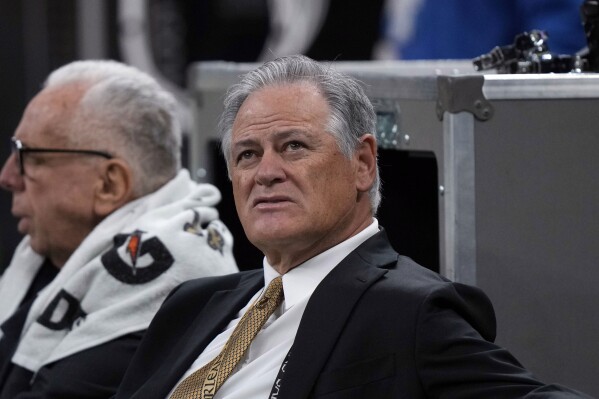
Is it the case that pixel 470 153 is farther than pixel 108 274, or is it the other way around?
pixel 108 274

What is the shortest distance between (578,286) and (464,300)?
46 centimetres

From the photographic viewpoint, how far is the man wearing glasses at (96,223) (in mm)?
2924

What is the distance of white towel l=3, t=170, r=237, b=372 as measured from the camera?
288 cm

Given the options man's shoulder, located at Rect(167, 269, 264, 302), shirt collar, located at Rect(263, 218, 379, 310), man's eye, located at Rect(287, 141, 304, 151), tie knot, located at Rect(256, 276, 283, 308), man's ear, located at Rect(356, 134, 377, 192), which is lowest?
man's shoulder, located at Rect(167, 269, 264, 302)

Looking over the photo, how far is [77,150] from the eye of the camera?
311cm

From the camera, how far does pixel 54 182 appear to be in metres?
3.12

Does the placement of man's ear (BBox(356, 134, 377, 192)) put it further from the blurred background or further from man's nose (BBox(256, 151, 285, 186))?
the blurred background

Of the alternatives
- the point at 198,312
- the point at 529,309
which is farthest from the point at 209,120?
the point at 529,309

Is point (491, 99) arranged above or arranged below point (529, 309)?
above

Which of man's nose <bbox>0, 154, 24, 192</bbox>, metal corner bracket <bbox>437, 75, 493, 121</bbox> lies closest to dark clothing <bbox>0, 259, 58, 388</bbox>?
man's nose <bbox>0, 154, 24, 192</bbox>

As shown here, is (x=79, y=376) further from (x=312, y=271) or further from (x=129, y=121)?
(x=312, y=271)

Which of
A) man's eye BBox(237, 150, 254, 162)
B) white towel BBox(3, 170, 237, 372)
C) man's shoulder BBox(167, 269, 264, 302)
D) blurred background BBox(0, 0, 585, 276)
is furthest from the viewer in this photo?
blurred background BBox(0, 0, 585, 276)

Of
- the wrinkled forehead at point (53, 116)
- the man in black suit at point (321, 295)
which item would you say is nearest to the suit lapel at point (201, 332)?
the man in black suit at point (321, 295)

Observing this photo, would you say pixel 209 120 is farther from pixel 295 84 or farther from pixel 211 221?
pixel 295 84
